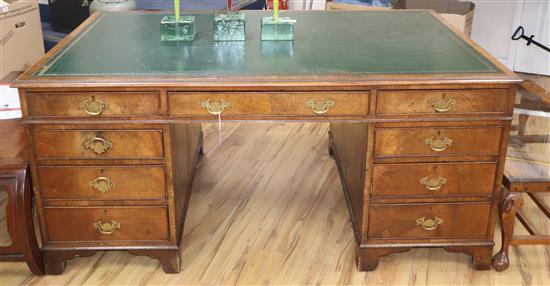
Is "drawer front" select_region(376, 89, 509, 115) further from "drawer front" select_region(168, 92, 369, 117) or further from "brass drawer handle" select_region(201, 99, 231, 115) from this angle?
"brass drawer handle" select_region(201, 99, 231, 115)

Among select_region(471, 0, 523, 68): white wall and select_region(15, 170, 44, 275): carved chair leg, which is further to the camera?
select_region(471, 0, 523, 68): white wall

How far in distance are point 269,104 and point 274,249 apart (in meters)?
0.72

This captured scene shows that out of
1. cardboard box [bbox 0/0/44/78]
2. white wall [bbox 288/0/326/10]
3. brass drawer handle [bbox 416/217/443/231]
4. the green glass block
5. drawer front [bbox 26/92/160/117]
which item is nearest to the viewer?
drawer front [bbox 26/92/160/117]

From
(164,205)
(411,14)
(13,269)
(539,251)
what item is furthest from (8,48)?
(539,251)

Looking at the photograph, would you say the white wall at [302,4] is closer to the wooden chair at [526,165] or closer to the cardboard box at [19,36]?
the cardboard box at [19,36]

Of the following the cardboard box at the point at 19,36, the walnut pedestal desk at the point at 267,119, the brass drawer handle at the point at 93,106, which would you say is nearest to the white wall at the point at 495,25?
the walnut pedestal desk at the point at 267,119

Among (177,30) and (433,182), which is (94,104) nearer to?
(177,30)

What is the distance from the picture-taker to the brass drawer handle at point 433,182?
2.22m

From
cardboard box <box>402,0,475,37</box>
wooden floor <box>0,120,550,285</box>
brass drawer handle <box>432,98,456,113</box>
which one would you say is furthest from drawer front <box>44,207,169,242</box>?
cardboard box <box>402,0,475,37</box>

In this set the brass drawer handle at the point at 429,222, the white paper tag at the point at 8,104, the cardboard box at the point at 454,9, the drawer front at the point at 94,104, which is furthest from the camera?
the cardboard box at the point at 454,9

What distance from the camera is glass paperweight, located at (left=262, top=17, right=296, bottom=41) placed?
7.87ft

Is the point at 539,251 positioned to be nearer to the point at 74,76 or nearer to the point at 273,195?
the point at 273,195

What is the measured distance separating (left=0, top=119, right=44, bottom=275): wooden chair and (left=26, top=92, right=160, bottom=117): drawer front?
0.26 m

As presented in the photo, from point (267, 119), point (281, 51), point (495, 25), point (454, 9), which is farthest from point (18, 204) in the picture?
point (495, 25)
